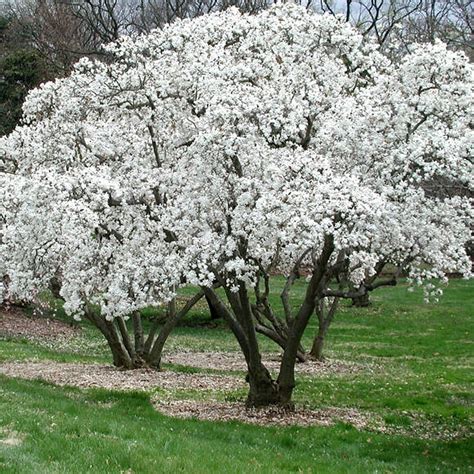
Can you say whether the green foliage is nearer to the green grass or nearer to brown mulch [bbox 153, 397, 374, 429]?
the green grass

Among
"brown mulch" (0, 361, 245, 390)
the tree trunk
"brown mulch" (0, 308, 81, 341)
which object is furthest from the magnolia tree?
"brown mulch" (0, 308, 81, 341)

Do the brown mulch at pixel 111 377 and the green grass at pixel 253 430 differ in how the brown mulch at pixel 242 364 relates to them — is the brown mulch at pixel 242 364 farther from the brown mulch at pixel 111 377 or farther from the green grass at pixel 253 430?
the brown mulch at pixel 111 377

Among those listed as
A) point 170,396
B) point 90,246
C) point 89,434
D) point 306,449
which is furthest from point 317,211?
point 170,396

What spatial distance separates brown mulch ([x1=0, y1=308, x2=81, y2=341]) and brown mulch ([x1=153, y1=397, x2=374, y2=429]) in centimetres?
1540

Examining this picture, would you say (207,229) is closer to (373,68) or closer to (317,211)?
(317,211)

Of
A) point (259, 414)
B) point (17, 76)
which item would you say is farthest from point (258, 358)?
point (17, 76)

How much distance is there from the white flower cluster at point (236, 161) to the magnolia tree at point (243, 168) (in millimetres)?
41

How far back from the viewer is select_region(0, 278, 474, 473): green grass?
32.9 feet

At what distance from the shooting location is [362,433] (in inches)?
567

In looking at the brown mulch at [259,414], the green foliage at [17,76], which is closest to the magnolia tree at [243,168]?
the brown mulch at [259,414]

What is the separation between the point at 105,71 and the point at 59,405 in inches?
298

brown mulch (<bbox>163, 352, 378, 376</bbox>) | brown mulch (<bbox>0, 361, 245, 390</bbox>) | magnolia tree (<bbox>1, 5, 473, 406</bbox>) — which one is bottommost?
brown mulch (<bbox>0, 361, 245, 390</bbox>)

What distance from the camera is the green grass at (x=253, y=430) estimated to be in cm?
1004

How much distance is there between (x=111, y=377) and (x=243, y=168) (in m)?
8.58
